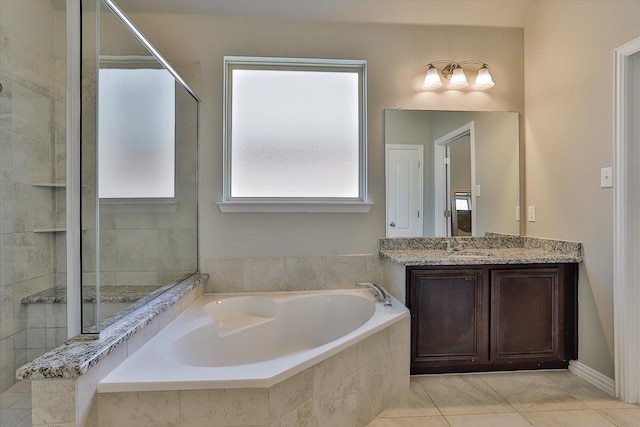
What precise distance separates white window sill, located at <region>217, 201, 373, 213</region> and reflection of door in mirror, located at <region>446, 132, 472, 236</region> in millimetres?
658

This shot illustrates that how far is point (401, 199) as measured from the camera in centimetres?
258

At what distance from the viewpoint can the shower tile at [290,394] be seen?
1220mm

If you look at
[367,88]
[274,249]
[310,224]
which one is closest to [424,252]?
[310,224]

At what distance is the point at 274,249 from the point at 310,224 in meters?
0.33

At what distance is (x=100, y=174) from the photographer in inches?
58.9

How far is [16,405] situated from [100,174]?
1.30 m

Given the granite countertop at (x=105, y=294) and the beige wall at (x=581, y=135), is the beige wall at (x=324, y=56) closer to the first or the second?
the beige wall at (x=581, y=135)

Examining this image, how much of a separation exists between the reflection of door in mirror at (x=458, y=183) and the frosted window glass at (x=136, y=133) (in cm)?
203

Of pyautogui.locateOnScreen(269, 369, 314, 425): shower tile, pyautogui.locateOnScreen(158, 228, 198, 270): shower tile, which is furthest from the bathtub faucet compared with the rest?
pyautogui.locateOnScreen(158, 228, 198, 270): shower tile

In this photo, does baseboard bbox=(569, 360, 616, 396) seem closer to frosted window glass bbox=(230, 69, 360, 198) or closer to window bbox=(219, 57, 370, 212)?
window bbox=(219, 57, 370, 212)

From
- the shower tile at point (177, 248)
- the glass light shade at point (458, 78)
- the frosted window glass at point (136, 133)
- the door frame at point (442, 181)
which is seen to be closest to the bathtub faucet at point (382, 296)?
the door frame at point (442, 181)

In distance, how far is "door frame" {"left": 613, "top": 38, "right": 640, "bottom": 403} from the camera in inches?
72.8

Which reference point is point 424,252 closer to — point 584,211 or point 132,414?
point 584,211

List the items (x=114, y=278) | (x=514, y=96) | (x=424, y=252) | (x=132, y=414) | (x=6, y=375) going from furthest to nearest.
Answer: (x=514, y=96) → (x=424, y=252) → (x=6, y=375) → (x=114, y=278) → (x=132, y=414)
